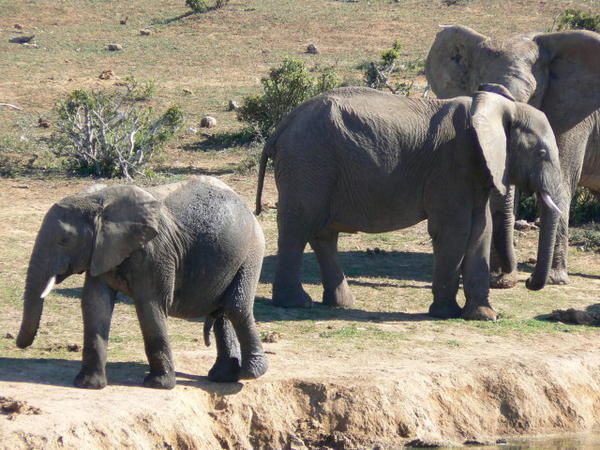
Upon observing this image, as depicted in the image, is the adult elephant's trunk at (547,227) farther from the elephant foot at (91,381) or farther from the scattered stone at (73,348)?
the elephant foot at (91,381)

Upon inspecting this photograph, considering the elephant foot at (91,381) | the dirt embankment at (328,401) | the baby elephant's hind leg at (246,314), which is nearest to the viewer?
the dirt embankment at (328,401)

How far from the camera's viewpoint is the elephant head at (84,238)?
25.4 ft

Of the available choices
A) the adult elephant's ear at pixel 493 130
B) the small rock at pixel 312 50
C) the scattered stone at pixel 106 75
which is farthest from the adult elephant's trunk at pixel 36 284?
the small rock at pixel 312 50

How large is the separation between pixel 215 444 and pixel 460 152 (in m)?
3.62

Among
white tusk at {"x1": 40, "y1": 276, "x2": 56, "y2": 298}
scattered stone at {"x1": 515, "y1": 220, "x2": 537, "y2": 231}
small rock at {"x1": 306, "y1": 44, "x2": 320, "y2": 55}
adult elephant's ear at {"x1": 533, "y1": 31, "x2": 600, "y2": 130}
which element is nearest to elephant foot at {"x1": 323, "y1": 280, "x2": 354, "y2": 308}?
adult elephant's ear at {"x1": 533, "y1": 31, "x2": 600, "y2": 130}

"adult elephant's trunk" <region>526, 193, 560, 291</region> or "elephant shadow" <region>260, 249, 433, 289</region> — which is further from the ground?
"adult elephant's trunk" <region>526, 193, 560, 291</region>

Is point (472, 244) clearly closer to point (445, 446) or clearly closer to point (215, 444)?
point (445, 446)

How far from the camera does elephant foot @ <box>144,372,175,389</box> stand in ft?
26.7

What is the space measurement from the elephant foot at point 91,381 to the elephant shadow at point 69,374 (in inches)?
3.6

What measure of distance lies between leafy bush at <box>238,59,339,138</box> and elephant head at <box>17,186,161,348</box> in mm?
10163

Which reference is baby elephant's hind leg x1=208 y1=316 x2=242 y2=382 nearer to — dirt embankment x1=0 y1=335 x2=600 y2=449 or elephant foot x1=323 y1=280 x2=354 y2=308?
dirt embankment x1=0 y1=335 x2=600 y2=449

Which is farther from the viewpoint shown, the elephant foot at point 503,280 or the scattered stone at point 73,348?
the elephant foot at point 503,280

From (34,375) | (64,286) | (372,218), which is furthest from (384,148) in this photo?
(34,375)

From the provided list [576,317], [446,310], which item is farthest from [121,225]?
[576,317]
